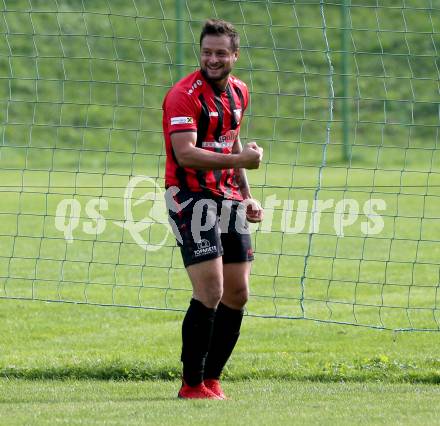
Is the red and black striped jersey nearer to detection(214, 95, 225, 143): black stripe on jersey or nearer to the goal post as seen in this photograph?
detection(214, 95, 225, 143): black stripe on jersey

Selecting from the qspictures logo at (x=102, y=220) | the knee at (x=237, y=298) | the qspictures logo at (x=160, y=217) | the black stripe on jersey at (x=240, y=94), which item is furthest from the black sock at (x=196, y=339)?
the qspictures logo at (x=102, y=220)

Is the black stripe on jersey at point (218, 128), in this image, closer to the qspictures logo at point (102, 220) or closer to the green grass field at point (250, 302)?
the green grass field at point (250, 302)

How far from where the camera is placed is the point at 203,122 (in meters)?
6.45

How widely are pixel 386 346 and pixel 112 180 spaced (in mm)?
11908

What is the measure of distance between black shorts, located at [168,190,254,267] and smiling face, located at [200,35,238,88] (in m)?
0.69

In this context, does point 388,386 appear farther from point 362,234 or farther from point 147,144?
point 147,144

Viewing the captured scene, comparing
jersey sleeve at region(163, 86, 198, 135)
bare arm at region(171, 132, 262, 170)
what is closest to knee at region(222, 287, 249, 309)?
bare arm at region(171, 132, 262, 170)

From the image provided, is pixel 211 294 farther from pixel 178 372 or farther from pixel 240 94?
pixel 178 372

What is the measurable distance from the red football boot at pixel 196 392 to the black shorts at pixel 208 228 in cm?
71

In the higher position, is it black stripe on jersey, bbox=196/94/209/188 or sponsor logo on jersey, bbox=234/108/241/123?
sponsor logo on jersey, bbox=234/108/241/123

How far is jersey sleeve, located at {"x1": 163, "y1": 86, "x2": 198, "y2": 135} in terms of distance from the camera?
20.6 ft

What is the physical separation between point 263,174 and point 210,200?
13.7m

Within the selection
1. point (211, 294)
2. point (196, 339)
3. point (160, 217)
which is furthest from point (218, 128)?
point (160, 217)

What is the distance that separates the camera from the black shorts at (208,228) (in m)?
6.38
